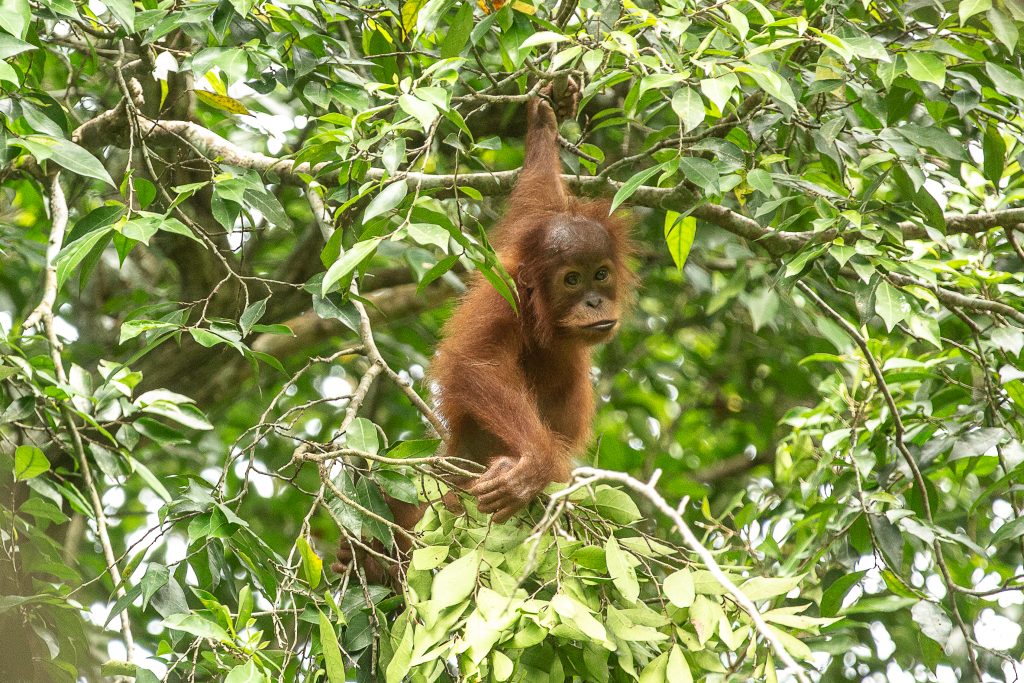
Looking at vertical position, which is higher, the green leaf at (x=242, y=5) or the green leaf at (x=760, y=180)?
the green leaf at (x=242, y=5)

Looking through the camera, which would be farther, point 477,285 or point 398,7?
point 477,285

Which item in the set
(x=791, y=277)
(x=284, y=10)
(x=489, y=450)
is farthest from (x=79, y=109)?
(x=791, y=277)

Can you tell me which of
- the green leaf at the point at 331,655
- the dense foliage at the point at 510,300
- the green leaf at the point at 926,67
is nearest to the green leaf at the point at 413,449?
the dense foliage at the point at 510,300

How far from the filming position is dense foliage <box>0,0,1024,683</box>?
9.55ft

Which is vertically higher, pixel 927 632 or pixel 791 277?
pixel 791 277

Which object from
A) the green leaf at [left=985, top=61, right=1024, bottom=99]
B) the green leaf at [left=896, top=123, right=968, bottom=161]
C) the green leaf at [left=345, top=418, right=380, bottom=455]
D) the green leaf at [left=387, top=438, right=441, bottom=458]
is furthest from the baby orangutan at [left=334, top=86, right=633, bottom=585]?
the green leaf at [left=985, top=61, right=1024, bottom=99]

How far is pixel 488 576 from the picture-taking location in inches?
114

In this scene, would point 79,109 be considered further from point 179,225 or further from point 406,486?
point 406,486

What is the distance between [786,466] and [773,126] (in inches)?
73.0

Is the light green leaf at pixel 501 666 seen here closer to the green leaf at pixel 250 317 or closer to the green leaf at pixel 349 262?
the green leaf at pixel 349 262

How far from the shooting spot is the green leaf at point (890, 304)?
11.4ft

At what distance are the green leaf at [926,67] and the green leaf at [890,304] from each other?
2.23ft

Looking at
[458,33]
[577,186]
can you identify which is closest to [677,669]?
[458,33]

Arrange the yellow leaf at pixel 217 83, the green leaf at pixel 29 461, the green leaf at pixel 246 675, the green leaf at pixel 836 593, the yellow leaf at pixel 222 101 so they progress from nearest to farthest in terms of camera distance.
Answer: the green leaf at pixel 246 675, the green leaf at pixel 29 461, the green leaf at pixel 836 593, the yellow leaf at pixel 222 101, the yellow leaf at pixel 217 83
